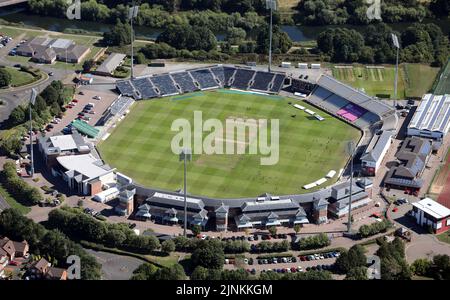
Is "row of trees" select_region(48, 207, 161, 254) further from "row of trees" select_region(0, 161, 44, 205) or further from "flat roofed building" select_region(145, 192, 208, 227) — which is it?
"row of trees" select_region(0, 161, 44, 205)

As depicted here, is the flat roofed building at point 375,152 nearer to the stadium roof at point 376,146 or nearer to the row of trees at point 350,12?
the stadium roof at point 376,146

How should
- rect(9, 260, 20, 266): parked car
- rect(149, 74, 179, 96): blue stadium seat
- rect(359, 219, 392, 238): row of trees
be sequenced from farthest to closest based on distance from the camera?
rect(149, 74, 179, 96): blue stadium seat < rect(359, 219, 392, 238): row of trees < rect(9, 260, 20, 266): parked car

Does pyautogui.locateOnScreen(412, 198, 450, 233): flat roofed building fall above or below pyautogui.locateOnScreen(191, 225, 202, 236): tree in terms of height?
above

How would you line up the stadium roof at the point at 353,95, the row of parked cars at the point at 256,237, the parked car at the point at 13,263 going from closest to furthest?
the parked car at the point at 13,263, the row of parked cars at the point at 256,237, the stadium roof at the point at 353,95

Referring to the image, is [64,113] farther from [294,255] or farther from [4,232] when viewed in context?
[294,255]

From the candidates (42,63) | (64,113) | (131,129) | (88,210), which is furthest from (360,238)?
(42,63)

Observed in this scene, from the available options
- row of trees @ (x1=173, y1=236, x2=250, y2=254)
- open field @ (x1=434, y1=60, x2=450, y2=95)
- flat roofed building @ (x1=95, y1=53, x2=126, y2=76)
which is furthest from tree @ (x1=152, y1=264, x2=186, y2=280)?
open field @ (x1=434, y1=60, x2=450, y2=95)

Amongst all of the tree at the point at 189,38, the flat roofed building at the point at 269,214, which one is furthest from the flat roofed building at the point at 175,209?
the tree at the point at 189,38

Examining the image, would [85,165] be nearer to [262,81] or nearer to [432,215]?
[262,81]
